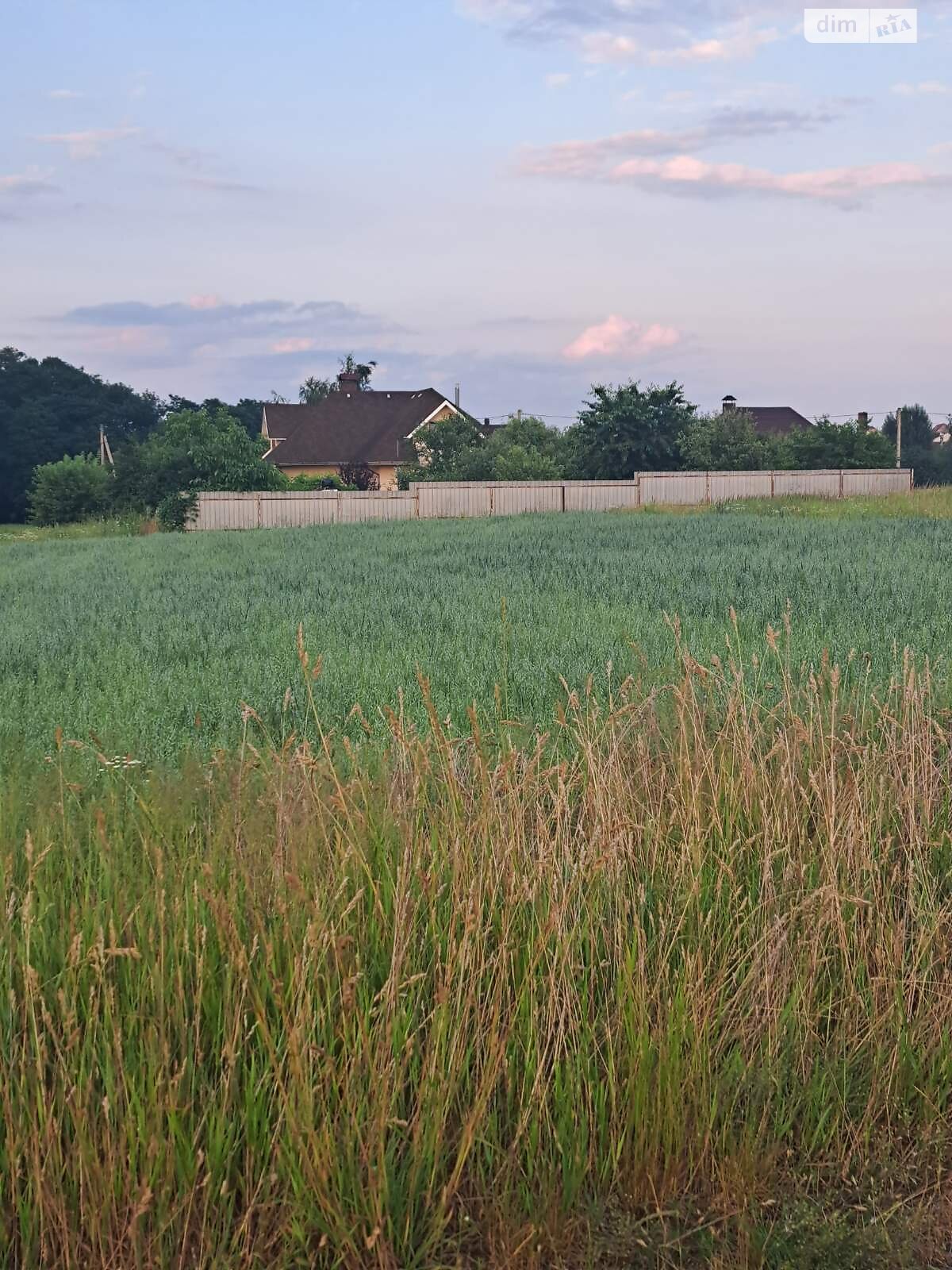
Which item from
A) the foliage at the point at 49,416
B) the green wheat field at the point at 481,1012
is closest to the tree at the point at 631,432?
the foliage at the point at 49,416

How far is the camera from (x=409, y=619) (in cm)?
1160

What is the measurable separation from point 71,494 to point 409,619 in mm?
35377

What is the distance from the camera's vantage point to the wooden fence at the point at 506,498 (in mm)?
40625

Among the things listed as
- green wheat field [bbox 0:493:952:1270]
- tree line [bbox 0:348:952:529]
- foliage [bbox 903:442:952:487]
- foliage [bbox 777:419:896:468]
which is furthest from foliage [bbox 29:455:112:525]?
foliage [bbox 903:442:952:487]

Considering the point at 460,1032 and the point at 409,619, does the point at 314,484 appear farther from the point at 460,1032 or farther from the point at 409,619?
the point at 460,1032

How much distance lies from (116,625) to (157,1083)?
10.1m

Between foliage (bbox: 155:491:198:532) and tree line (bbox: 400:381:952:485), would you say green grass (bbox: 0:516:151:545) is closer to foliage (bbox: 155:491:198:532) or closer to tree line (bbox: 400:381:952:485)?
foliage (bbox: 155:491:198:532)

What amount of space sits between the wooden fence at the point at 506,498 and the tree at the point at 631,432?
382 cm

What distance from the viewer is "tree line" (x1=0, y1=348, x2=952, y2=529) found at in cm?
4219

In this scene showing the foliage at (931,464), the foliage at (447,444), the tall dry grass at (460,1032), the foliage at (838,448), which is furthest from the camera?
the foliage at (931,464)

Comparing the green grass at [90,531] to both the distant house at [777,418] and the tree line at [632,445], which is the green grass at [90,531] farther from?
the distant house at [777,418]

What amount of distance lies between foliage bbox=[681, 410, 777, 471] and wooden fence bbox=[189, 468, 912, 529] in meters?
3.42

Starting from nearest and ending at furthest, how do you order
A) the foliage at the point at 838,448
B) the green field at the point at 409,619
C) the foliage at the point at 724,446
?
1. the green field at the point at 409,619
2. the foliage at the point at 724,446
3. the foliage at the point at 838,448

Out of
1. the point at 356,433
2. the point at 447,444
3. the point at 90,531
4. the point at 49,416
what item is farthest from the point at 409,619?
the point at 49,416
